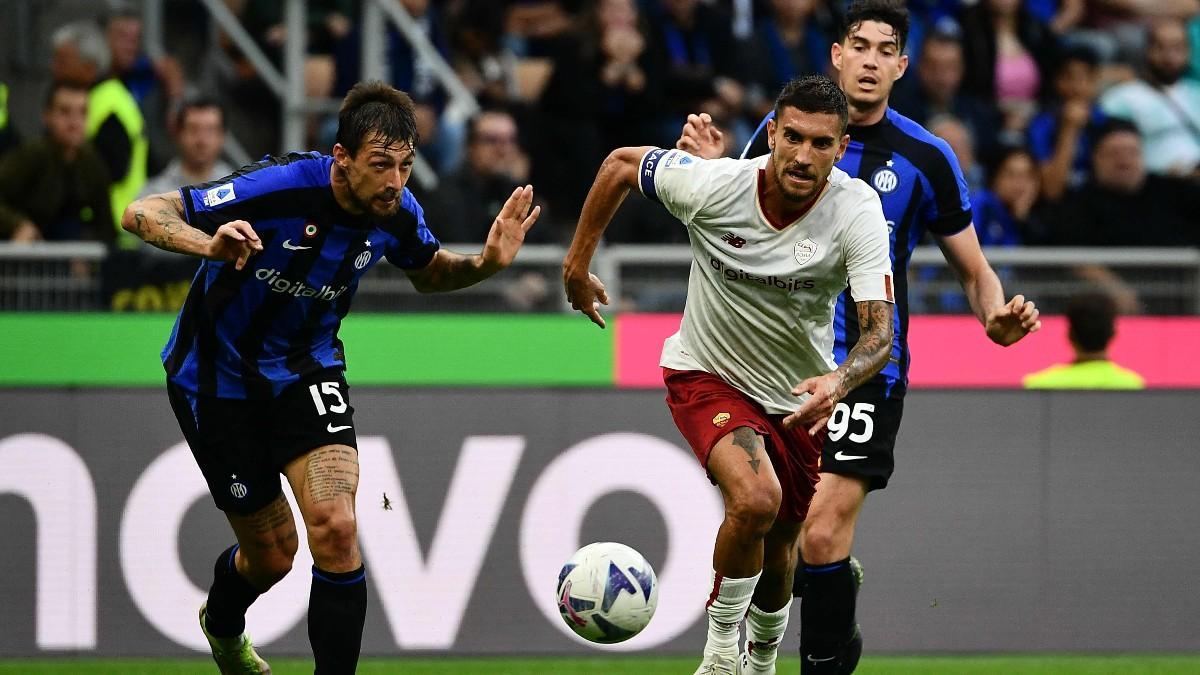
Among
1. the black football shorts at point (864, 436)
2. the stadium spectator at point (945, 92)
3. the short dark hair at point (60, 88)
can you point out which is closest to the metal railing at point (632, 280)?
the short dark hair at point (60, 88)

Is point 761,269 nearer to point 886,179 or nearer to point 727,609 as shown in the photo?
point 886,179

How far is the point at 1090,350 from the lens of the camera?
9500 millimetres

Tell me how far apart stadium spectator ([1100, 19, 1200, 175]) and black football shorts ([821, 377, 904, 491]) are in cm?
617

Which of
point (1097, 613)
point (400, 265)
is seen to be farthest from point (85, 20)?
point (1097, 613)

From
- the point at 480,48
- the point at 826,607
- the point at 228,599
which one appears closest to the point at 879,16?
the point at 826,607

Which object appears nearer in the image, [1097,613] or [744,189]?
[744,189]

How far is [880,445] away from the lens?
276 inches

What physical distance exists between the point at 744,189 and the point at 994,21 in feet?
23.3

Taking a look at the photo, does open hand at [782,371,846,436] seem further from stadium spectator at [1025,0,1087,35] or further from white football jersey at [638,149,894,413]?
stadium spectator at [1025,0,1087,35]

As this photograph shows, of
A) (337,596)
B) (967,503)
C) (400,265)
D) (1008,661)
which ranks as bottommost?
(1008,661)

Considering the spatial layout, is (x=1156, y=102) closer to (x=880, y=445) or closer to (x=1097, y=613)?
(x=1097, y=613)

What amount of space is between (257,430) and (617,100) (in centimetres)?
564

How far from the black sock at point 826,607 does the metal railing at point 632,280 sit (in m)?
3.65

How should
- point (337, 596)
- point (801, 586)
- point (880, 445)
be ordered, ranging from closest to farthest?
point (337, 596) → point (880, 445) → point (801, 586)
